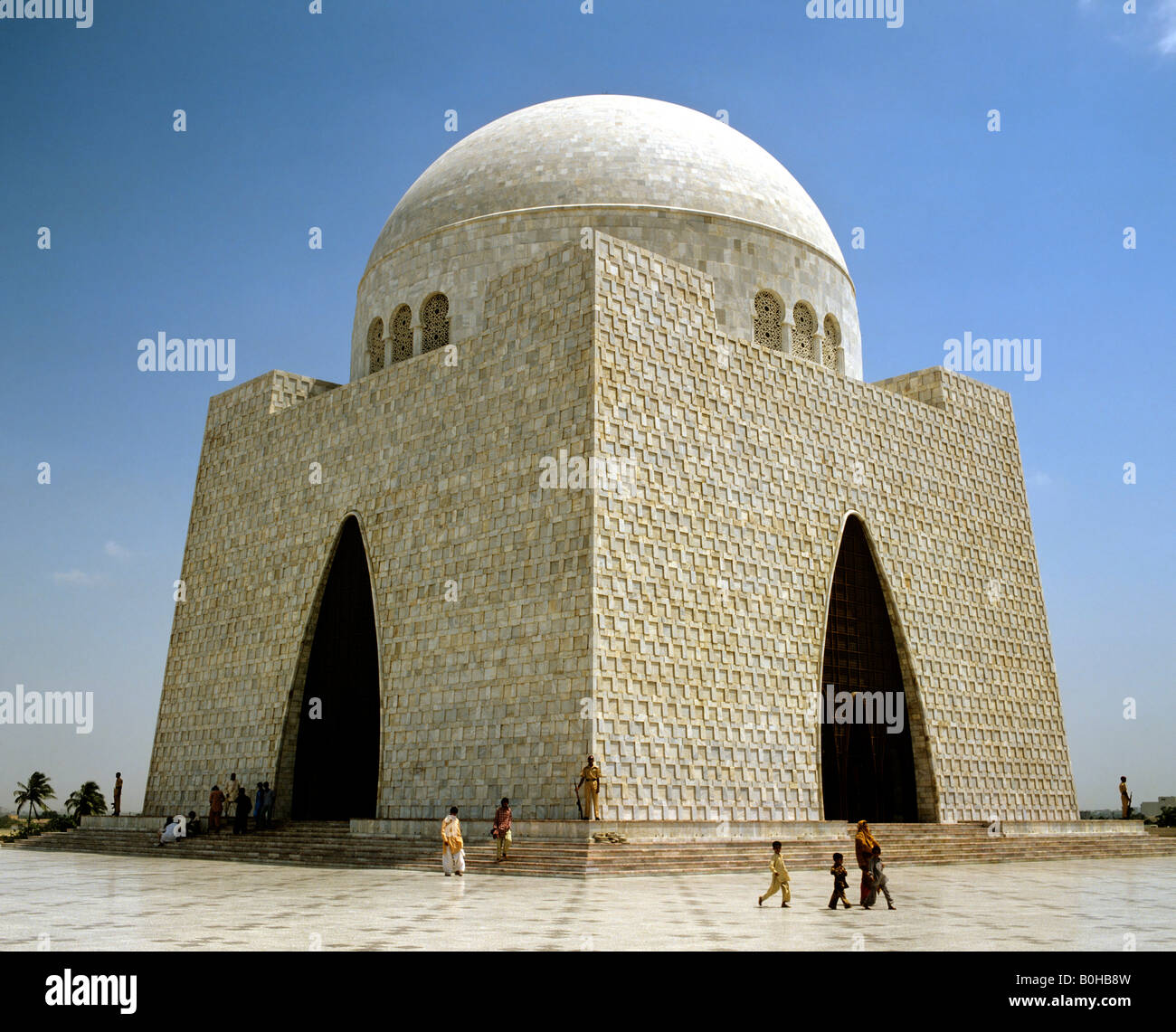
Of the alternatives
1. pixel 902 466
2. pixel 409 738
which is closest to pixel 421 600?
pixel 409 738

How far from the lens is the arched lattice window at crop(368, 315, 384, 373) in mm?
20578

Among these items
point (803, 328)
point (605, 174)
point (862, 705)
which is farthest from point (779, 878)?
point (605, 174)

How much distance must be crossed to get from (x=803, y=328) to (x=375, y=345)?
25.4 ft

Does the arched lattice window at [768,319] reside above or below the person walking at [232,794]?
above

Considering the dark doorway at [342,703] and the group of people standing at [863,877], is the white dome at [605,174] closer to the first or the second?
the dark doorway at [342,703]

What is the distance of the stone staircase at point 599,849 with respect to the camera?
11820 mm

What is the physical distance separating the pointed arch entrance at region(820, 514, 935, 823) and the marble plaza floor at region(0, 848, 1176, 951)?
4.92 m

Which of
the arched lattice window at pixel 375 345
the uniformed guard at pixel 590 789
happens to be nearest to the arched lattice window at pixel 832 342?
the arched lattice window at pixel 375 345

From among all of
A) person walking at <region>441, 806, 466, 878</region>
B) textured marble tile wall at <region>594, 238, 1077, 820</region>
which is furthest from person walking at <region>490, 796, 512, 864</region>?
textured marble tile wall at <region>594, 238, 1077, 820</region>

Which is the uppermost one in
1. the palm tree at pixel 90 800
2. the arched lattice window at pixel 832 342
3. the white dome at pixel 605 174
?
the white dome at pixel 605 174

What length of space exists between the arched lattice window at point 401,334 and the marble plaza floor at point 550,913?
1003 centimetres

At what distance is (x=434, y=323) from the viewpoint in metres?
19.5

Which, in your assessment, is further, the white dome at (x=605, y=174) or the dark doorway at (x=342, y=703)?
the white dome at (x=605, y=174)
